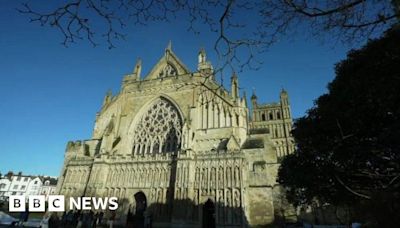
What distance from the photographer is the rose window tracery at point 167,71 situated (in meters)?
29.6

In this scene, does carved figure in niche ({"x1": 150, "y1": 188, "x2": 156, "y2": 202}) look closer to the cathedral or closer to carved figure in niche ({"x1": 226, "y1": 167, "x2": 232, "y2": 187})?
the cathedral

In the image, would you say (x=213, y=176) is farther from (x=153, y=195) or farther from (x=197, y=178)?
(x=153, y=195)

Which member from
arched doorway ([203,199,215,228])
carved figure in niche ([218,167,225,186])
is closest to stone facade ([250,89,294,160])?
carved figure in niche ([218,167,225,186])

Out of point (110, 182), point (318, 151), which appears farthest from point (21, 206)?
point (318, 151)

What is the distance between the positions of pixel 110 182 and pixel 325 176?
18.2 meters

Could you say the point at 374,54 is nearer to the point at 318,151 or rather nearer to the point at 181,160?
the point at 318,151

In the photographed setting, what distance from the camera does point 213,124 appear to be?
23.2 meters

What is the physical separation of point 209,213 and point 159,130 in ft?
33.4

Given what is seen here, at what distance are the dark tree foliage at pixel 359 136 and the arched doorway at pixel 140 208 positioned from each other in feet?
44.4

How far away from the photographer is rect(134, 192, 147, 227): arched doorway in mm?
20472

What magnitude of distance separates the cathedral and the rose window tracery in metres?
0.13

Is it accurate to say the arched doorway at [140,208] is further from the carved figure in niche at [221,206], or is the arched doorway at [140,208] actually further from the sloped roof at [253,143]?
the sloped roof at [253,143]

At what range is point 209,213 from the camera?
19.1 meters

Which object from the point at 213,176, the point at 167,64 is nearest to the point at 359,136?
the point at 213,176
